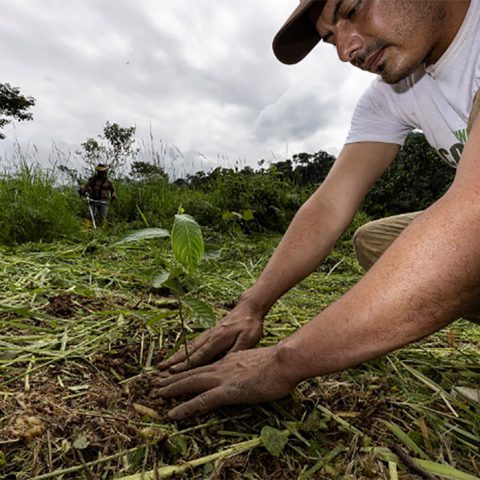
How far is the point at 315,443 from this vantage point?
35.0 inches

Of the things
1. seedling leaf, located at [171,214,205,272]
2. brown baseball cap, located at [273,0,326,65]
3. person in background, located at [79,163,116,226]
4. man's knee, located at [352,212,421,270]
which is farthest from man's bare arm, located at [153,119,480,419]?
person in background, located at [79,163,116,226]

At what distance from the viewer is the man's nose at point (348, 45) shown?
4.52 ft

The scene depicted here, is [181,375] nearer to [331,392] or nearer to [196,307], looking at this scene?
[196,307]

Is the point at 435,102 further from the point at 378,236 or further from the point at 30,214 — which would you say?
the point at 30,214

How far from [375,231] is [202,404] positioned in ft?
4.15

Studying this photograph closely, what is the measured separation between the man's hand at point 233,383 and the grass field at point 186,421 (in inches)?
1.9

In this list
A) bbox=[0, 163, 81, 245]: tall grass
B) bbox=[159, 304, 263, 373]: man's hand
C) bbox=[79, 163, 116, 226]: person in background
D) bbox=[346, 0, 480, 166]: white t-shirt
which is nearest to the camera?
bbox=[159, 304, 263, 373]: man's hand

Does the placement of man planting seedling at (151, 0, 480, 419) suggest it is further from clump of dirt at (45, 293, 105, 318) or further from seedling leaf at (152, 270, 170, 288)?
clump of dirt at (45, 293, 105, 318)

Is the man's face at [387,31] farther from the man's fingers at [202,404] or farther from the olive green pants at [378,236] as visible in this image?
the man's fingers at [202,404]

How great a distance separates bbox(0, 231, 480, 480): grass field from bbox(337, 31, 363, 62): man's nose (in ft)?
3.26

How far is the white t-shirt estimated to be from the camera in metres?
1.31

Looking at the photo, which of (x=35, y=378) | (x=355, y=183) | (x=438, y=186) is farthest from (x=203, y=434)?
(x=438, y=186)

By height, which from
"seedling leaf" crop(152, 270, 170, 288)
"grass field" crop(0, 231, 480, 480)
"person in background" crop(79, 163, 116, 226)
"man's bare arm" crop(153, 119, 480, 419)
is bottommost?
"grass field" crop(0, 231, 480, 480)

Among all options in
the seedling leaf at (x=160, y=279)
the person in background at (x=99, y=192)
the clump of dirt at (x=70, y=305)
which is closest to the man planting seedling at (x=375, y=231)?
the seedling leaf at (x=160, y=279)
